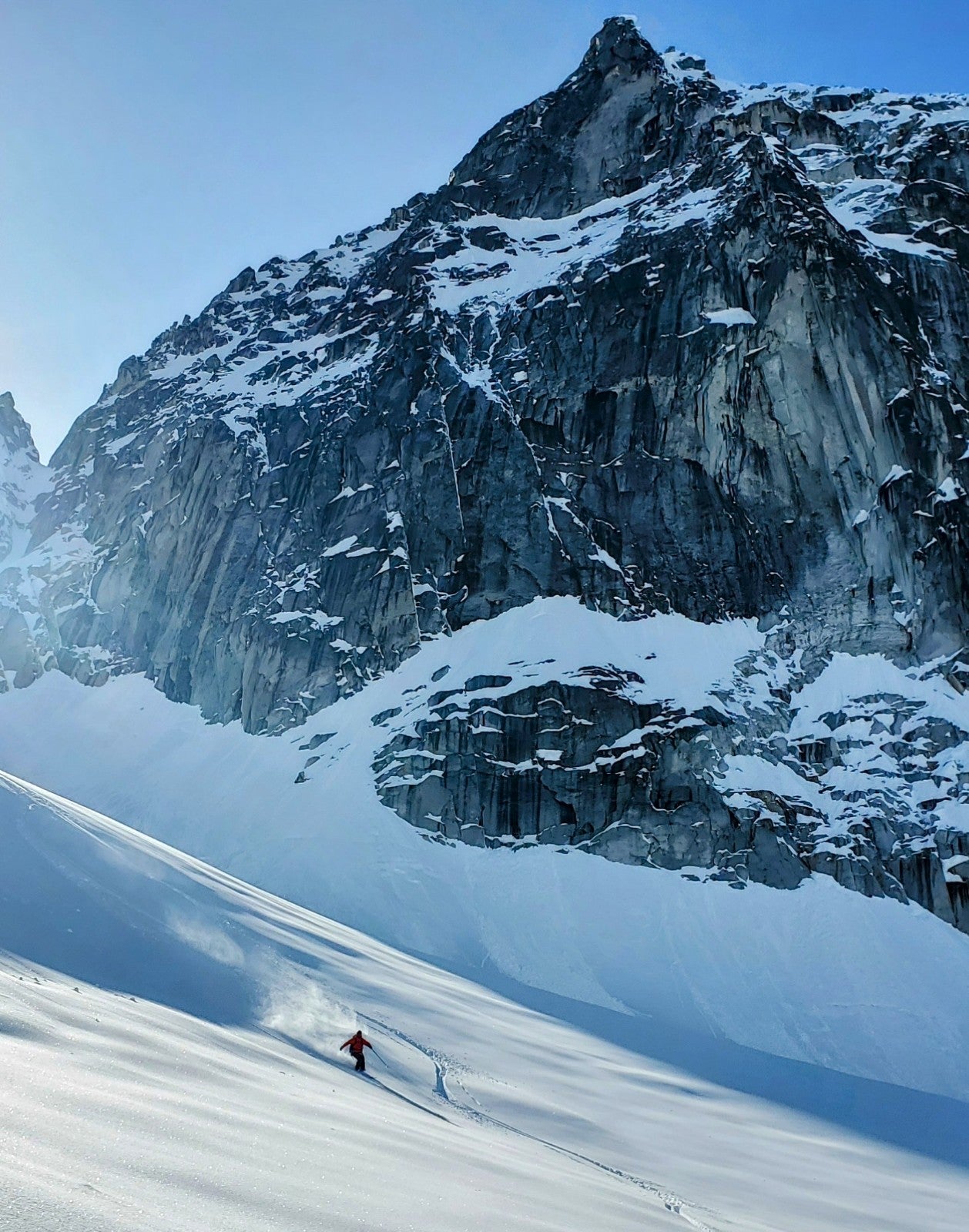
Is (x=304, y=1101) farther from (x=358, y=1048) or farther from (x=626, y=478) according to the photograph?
(x=626, y=478)

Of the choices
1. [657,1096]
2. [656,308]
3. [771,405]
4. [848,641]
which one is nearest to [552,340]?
[656,308]

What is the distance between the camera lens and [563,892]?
175ft

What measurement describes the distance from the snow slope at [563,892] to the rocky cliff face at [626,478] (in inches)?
76.6

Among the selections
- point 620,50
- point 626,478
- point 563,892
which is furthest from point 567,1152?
point 620,50

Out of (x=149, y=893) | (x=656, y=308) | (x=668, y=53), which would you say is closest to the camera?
(x=149, y=893)

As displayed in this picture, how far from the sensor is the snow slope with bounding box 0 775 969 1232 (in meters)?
5.48

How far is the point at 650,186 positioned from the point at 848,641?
50.4 m

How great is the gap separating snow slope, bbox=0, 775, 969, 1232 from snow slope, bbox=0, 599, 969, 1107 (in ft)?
42.0

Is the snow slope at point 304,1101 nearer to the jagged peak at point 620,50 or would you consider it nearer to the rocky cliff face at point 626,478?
the rocky cliff face at point 626,478

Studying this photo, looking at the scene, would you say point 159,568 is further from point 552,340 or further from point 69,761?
point 552,340

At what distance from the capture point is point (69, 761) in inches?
3056

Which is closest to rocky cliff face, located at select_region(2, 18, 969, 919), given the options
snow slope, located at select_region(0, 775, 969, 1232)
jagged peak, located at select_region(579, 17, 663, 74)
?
jagged peak, located at select_region(579, 17, 663, 74)

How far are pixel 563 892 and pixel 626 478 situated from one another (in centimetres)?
3228

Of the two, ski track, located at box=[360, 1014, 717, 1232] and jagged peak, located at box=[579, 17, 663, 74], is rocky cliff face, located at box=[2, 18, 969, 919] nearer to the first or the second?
jagged peak, located at box=[579, 17, 663, 74]
